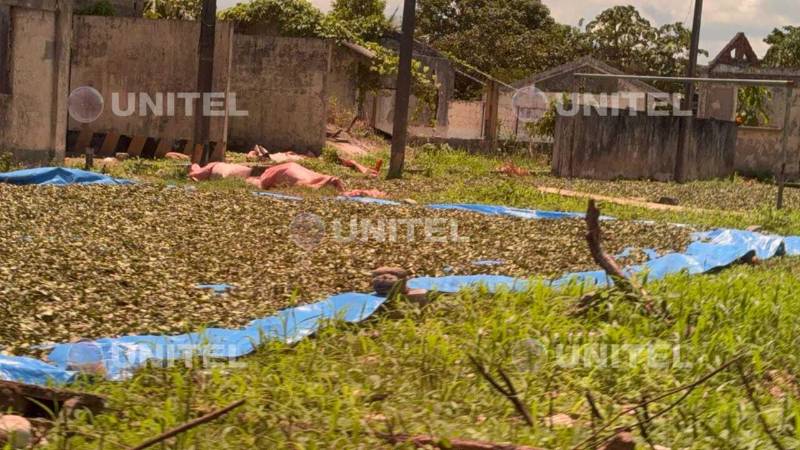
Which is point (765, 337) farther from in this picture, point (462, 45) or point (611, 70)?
point (462, 45)

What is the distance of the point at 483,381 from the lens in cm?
525

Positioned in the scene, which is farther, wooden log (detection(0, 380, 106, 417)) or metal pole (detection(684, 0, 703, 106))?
metal pole (detection(684, 0, 703, 106))

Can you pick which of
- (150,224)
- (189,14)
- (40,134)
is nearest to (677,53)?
(189,14)

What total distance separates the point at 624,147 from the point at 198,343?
17.7 meters

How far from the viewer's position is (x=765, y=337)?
6438 mm

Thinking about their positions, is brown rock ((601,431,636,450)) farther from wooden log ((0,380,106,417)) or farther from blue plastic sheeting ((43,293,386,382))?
blue plastic sheeting ((43,293,386,382))

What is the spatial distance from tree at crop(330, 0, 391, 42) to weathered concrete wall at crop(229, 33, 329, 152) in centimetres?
476

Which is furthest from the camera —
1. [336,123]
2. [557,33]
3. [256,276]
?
[557,33]

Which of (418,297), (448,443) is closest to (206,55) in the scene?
(418,297)

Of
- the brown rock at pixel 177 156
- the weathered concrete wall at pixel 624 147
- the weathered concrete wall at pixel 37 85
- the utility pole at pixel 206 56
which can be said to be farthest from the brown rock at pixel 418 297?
the weathered concrete wall at pixel 624 147

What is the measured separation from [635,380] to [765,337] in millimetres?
1386

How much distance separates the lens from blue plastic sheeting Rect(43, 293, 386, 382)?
5570 mm

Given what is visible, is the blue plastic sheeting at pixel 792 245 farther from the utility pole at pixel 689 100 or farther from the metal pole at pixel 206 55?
the utility pole at pixel 689 100

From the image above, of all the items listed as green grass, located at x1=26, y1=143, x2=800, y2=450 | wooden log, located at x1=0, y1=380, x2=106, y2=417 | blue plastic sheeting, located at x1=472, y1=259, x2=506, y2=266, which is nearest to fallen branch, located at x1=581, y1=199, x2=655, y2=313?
green grass, located at x1=26, y1=143, x2=800, y2=450
